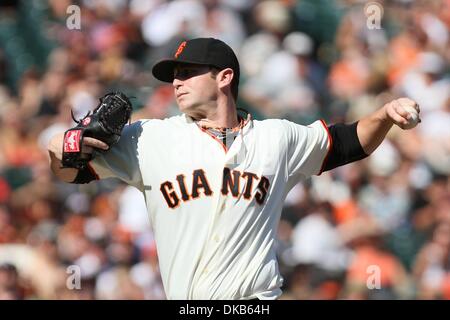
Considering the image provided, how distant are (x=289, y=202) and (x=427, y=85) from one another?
176 centimetres

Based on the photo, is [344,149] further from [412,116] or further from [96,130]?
[96,130]

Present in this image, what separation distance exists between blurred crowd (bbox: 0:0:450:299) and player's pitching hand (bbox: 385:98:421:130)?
10.7ft

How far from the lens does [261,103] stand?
7891 millimetres

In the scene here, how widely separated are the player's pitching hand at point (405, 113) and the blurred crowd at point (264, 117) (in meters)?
3.27

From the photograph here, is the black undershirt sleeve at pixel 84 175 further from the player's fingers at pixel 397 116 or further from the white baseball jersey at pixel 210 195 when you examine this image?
the player's fingers at pixel 397 116

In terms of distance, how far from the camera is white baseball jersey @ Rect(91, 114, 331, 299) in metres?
3.64

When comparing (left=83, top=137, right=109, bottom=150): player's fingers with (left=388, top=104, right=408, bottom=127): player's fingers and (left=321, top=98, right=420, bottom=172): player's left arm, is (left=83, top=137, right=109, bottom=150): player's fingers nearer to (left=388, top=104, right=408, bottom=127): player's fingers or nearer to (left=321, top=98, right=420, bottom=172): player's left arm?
(left=321, top=98, right=420, bottom=172): player's left arm

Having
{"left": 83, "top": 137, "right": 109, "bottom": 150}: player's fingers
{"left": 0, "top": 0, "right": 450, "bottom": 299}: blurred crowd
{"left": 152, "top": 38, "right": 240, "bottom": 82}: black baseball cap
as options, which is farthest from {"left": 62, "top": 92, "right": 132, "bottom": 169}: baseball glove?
{"left": 0, "top": 0, "right": 450, "bottom": 299}: blurred crowd

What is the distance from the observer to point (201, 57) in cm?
382

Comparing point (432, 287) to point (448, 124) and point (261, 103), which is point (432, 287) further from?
point (261, 103)

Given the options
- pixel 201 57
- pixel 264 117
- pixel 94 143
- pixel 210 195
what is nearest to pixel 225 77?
pixel 201 57

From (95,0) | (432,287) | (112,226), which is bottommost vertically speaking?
(432,287)
